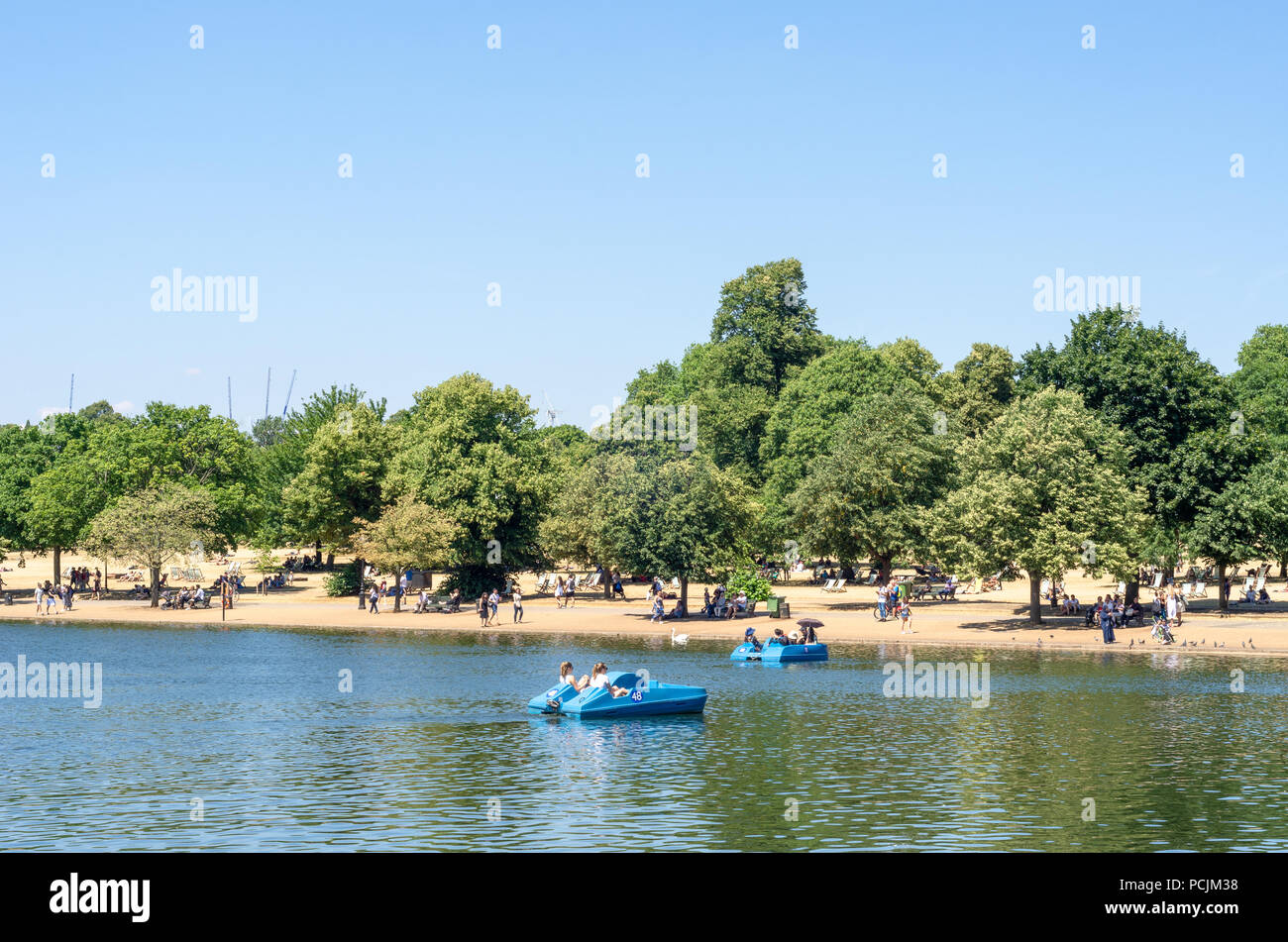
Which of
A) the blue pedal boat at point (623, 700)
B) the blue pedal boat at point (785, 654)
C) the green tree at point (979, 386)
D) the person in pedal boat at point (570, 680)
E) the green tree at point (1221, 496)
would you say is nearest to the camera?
the blue pedal boat at point (623, 700)

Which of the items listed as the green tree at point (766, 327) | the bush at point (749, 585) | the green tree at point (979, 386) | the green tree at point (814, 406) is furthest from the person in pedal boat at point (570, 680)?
the green tree at point (766, 327)

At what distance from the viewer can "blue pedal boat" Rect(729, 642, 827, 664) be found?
54531 mm

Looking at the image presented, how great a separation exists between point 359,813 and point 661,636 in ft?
133

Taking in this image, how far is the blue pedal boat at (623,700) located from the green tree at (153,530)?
5714 cm

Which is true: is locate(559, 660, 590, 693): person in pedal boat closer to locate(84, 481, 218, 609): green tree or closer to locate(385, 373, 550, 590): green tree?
locate(385, 373, 550, 590): green tree

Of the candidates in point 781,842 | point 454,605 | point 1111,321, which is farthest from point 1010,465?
point 781,842

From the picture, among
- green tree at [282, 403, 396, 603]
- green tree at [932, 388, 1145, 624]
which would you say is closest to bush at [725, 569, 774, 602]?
green tree at [932, 388, 1145, 624]

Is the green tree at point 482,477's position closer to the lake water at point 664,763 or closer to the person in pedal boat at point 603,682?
the lake water at point 664,763

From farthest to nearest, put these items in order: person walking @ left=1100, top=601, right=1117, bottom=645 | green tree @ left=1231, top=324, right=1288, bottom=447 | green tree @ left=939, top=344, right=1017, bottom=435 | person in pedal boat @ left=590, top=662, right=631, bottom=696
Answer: green tree @ left=939, top=344, right=1017, bottom=435, green tree @ left=1231, top=324, right=1288, bottom=447, person walking @ left=1100, top=601, right=1117, bottom=645, person in pedal boat @ left=590, top=662, right=631, bottom=696

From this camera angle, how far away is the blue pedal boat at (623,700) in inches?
1553

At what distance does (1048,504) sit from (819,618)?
16148 millimetres

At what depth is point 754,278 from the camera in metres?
131

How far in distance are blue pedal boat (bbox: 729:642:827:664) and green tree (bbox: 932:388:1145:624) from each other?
12.5 meters

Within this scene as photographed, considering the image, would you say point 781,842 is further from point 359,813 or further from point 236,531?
point 236,531
